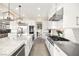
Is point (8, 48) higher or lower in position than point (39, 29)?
lower

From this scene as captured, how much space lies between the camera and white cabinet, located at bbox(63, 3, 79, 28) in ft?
8.26

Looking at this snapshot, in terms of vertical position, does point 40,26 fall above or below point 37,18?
below

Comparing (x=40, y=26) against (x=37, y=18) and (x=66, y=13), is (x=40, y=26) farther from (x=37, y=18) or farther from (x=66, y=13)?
(x=66, y=13)

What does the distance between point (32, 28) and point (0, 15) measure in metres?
Answer: 5.77

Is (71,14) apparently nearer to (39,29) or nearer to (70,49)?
(70,49)

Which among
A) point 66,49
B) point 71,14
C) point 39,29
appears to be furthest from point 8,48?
point 39,29

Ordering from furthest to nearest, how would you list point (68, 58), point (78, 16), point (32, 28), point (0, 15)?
point (32, 28) → point (0, 15) → point (78, 16) → point (68, 58)

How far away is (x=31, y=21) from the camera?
425 inches

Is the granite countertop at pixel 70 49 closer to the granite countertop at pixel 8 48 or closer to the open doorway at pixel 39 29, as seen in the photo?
the granite countertop at pixel 8 48

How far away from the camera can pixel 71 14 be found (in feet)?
8.39

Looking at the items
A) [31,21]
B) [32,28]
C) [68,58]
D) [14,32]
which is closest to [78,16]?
[68,58]

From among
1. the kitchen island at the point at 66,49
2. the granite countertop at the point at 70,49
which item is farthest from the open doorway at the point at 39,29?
the granite countertop at the point at 70,49

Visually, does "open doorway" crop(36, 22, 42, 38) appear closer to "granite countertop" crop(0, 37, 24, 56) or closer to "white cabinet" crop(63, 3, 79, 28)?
"granite countertop" crop(0, 37, 24, 56)

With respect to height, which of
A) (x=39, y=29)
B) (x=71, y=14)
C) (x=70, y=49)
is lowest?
(x=70, y=49)
